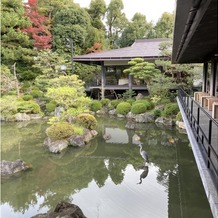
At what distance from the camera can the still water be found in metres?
5.73

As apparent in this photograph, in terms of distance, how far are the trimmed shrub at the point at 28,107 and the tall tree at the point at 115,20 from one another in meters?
19.1

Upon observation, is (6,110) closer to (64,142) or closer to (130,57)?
(64,142)

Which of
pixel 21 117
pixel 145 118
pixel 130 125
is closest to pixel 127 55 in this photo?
pixel 145 118

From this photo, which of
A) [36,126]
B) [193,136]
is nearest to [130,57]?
[36,126]

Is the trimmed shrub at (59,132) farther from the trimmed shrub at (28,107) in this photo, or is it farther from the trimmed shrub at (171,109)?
the trimmed shrub at (28,107)

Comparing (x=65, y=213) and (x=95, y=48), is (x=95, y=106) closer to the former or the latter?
(x=95, y=48)

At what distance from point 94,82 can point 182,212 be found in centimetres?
1574

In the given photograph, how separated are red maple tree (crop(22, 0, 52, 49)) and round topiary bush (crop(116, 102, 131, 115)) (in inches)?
378

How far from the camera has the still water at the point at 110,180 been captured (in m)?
5.73

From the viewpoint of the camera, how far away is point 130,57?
17531mm

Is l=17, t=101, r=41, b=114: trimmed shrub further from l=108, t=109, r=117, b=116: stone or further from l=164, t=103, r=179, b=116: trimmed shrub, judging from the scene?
l=164, t=103, r=179, b=116: trimmed shrub

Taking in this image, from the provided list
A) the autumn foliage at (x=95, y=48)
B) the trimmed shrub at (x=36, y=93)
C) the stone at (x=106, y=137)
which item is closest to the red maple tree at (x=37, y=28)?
the autumn foliage at (x=95, y=48)

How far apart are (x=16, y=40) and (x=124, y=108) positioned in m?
11.3

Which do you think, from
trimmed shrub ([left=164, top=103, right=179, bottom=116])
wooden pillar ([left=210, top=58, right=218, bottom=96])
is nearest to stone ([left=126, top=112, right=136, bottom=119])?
Answer: trimmed shrub ([left=164, top=103, right=179, bottom=116])
